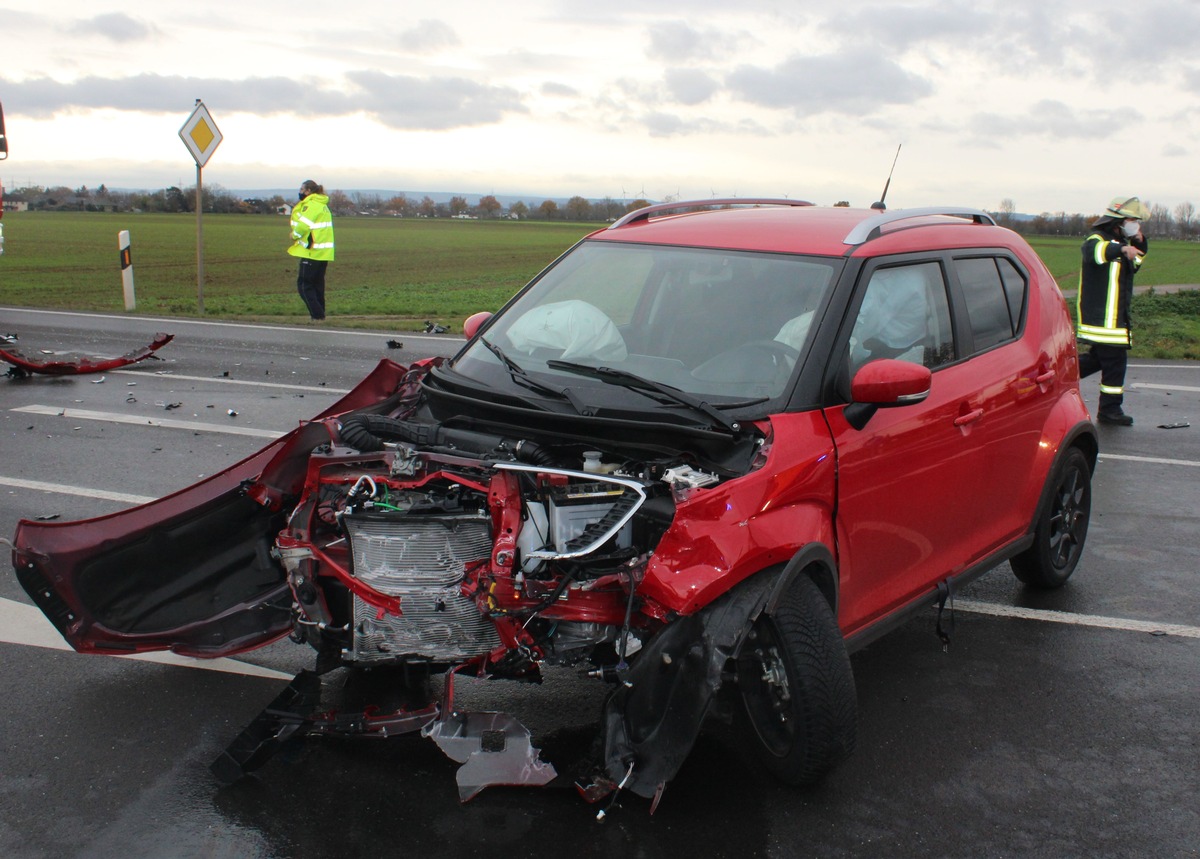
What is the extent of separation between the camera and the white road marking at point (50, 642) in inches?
181

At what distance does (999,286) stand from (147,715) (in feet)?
13.3

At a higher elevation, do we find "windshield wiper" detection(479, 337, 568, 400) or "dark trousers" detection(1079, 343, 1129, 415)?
"windshield wiper" detection(479, 337, 568, 400)

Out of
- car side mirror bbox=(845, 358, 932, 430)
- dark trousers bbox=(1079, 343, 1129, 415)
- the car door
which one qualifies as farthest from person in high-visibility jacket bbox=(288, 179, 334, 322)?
car side mirror bbox=(845, 358, 932, 430)

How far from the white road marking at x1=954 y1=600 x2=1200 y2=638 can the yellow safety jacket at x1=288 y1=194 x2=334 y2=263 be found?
12877 mm

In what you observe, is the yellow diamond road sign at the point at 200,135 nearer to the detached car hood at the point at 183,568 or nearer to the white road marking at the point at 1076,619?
the detached car hood at the point at 183,568

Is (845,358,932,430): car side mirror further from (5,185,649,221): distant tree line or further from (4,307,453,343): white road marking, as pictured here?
(5,185,649,221): distant tree line

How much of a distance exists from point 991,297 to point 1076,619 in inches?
63.1

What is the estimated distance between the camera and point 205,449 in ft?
26.9

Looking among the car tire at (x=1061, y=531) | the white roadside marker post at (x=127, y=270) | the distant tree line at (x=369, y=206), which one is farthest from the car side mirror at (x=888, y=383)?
the distant tree line at (x=369, y=206)

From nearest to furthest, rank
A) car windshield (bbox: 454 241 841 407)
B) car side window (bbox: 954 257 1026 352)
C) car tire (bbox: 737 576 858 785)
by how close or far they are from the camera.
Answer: car tire (bbox: 737 576 858 785)
car windshield (bbox: 454 241 841 407)
car side window (bbox: 954 257 1026 352)

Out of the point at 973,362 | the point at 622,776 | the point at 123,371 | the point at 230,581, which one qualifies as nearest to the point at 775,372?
the point at 973,362

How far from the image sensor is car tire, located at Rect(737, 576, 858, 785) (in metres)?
3.56

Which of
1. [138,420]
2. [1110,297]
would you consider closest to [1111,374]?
[1110,297]

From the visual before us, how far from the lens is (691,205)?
5.77m
